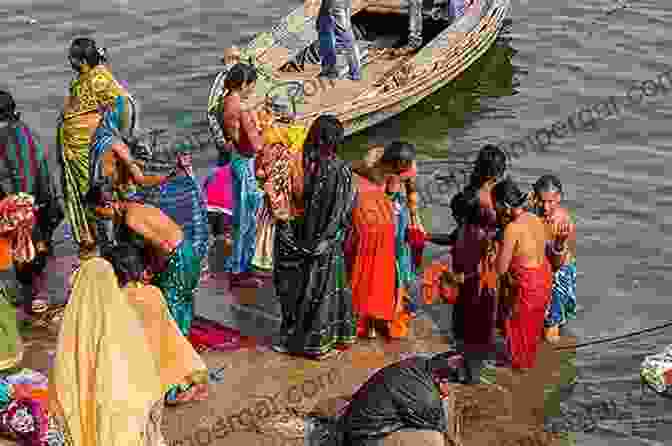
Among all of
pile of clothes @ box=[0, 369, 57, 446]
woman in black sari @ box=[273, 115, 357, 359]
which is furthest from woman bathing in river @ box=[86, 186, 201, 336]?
pile of clothes @ box=[0, 369, 57, 446]

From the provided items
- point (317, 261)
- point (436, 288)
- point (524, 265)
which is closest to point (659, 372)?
point (524, 265)

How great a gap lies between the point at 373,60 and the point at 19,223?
758 cm

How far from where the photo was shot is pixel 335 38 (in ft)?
42.3

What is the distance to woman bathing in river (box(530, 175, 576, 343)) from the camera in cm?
765

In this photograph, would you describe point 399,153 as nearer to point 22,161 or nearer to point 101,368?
point 101,368

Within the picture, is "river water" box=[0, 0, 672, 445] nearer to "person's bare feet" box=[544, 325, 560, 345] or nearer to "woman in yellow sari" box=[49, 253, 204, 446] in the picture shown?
"person's bare feet" box=[544, 325, 560, 345]

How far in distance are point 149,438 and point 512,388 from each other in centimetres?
313

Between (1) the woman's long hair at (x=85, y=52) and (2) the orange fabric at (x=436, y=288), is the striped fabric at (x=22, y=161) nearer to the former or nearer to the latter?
(1) the woman's long hair at (x=85, y=52)

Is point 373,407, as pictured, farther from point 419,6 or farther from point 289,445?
point 419,6

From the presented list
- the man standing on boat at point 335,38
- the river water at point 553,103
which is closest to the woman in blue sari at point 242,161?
the river water at point 553,103

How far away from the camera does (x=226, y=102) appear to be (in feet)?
27.1

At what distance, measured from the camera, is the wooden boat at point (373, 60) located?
500 inches

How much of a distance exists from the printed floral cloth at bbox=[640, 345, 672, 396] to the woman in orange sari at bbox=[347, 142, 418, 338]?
210 cm

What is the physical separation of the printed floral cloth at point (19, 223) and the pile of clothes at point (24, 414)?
61.8 inches
